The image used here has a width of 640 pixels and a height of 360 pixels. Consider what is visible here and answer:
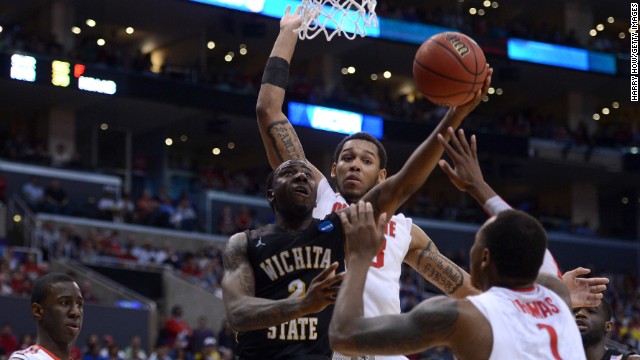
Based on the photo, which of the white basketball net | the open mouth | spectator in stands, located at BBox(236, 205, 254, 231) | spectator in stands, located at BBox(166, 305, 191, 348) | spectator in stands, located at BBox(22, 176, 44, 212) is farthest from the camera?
spectator in stands, located at BBox(236, 205, 254, 231)

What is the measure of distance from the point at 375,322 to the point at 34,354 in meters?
2.72

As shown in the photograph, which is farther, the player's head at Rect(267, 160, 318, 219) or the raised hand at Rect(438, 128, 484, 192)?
the player's head at Rect(267, 160, 318, 219)

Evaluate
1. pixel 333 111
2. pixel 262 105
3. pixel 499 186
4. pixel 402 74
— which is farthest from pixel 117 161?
pixel 262 105

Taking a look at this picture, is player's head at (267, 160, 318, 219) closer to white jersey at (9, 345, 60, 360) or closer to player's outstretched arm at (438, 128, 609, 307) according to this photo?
player's outstretched arm at (438, 128, 609, 307)

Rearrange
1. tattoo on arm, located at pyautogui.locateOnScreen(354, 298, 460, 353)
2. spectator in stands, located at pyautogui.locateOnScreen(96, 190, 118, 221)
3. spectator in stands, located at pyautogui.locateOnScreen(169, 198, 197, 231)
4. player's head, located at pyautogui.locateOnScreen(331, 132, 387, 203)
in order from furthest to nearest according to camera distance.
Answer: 1. spectator in stands, located at pyautogui.locateOnScreen(169, 198, 197, 231)
2. spectator in stands, located at pyautogui.locateOnScreen(96, 190, 118, 221)
3. player's head, located at pyautogui.locateOnScreen(331, 132, 387, 203)
4. tattoo on arm, located at pyautogui.locateOnScreen(354, 298, 460, 353)

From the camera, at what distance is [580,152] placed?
39.8m

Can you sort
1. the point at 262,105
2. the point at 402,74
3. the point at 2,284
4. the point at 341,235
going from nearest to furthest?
the point at 341,235 → the point at 262,105 → the point at 2,284 → the point at 402,74

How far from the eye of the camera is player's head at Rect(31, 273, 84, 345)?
21.4 feet

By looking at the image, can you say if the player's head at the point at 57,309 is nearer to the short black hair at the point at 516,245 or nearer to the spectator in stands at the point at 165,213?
the short black hair at the point at 516,245

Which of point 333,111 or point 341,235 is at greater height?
point 333,111

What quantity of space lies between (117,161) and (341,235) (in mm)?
30351

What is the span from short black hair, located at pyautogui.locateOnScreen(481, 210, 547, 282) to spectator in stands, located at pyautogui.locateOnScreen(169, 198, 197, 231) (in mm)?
24936

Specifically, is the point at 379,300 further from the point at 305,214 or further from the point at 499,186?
the point at 499,186

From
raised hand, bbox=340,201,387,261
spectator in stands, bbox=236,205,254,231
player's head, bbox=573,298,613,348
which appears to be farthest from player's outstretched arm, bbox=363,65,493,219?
spectator in stands, bbox=236,205,254,231
